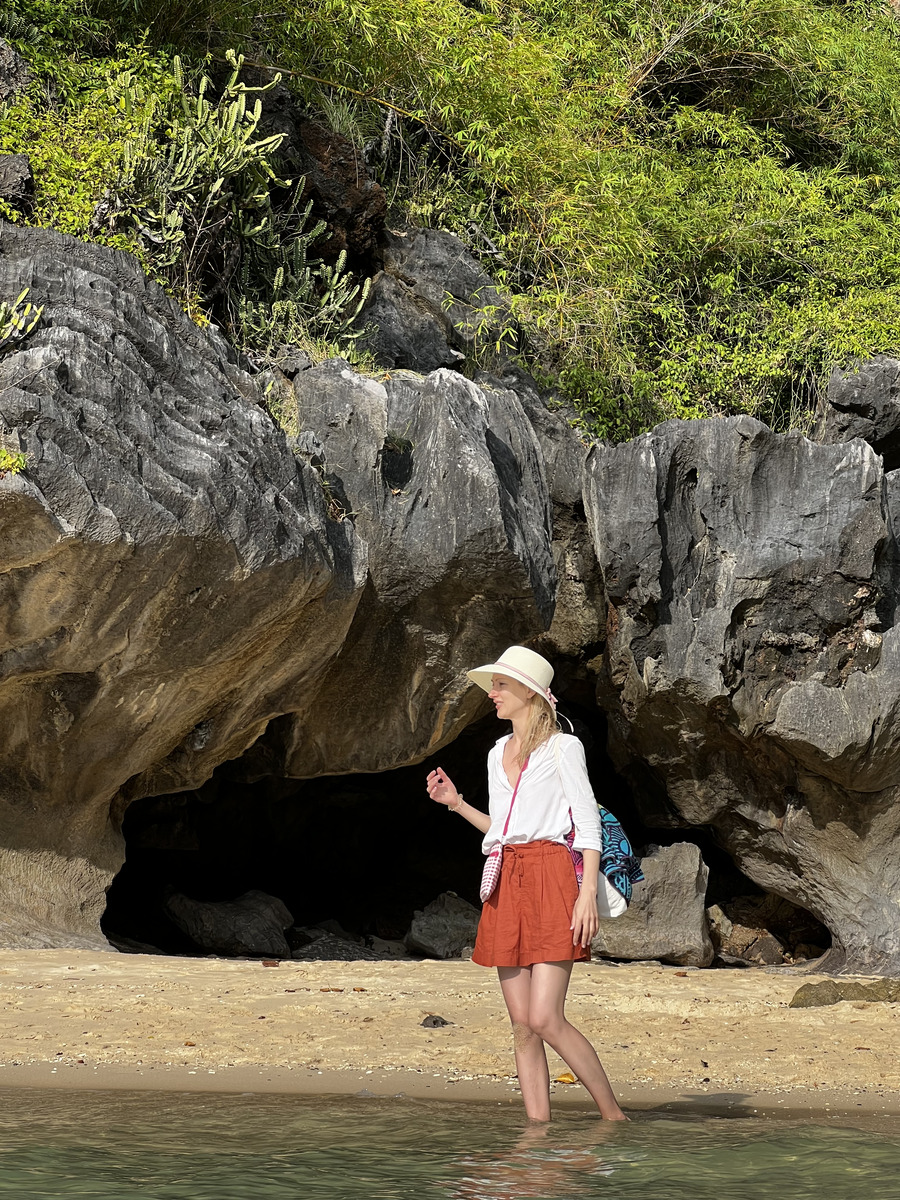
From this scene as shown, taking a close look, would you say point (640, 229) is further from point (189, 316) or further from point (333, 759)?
point (333, 759)

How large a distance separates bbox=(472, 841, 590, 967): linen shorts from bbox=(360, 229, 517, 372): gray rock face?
26.2 ft

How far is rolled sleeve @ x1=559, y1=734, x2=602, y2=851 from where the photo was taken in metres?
4.07

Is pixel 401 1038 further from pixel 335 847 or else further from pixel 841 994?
pixel 335 847

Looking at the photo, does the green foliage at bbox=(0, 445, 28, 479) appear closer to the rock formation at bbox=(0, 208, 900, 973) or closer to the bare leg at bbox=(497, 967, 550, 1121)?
the rock formation at bbox=(0, 208, 900, 973)

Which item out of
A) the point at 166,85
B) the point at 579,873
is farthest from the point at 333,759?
the point at 579,873

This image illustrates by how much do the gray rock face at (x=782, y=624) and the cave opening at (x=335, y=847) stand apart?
1772 mm

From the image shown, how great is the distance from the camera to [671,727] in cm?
1095

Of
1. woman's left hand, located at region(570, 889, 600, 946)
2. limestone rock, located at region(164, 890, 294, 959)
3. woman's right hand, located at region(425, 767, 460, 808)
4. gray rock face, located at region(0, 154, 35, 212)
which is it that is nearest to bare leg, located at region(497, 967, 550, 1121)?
woman's left hand, located at region(570, 889, 600, 946)

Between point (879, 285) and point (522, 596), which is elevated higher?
point (879, 285)

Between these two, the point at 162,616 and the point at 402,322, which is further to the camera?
the point at 402,322

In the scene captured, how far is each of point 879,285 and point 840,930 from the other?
7.35 m

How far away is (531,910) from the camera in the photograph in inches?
161

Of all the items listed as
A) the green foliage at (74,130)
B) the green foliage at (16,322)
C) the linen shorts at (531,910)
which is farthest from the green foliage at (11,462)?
the linen shorts at (531,910)

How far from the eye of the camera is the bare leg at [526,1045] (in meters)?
4.14
